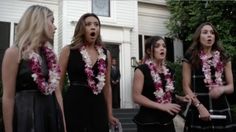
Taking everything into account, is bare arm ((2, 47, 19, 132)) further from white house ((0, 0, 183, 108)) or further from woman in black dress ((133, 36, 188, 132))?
white house ((0, 0, 183, 108))

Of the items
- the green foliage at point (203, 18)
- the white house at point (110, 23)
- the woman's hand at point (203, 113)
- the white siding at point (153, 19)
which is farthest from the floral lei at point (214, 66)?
the white siding at point (153, 19)

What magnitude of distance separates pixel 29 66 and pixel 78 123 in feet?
2.83

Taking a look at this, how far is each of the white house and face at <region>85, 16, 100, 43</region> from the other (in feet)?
35.4

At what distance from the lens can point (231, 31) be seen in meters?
→ 14.3

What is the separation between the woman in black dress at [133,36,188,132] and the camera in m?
4.00

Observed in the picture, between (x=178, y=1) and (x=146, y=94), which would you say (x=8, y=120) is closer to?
(x=146, y=94)

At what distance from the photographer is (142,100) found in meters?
4.07

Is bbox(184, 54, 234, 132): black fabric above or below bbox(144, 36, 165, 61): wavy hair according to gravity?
below

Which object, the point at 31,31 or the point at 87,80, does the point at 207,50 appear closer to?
the point at 87,80

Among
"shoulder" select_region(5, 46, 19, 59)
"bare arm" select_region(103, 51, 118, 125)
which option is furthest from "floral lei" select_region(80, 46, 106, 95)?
"shoulder" select_region(5, 46, 19, 59)

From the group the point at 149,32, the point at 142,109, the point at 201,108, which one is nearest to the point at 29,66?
the point at 142,109

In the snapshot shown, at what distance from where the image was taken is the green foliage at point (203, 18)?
14070 mm

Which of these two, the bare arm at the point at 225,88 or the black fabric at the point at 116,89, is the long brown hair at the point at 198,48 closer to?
the bare arm at the point at 225,88

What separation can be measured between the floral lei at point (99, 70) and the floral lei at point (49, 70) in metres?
0.53
